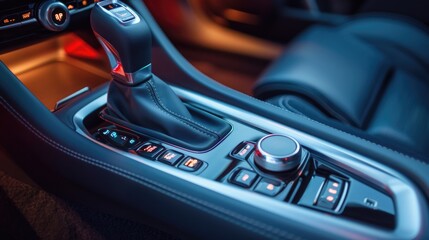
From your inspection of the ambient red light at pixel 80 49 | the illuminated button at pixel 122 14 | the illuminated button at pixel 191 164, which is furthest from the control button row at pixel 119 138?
the ambient red light at pixel 80 49

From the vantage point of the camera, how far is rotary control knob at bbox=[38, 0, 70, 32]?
34.9 inches

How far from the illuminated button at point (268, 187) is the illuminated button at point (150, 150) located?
0.19 m

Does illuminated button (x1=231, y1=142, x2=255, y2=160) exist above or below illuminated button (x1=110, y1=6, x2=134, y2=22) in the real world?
below

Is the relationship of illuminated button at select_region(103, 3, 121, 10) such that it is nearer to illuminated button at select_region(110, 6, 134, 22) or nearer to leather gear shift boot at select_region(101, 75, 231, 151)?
illuminated button at select_region(110, 6, 134, 22)

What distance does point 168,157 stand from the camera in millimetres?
837

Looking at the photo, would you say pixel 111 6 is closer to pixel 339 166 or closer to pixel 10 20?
pixel 10 20

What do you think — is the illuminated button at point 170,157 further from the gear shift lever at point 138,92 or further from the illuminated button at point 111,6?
the illuminated button at point 111,6

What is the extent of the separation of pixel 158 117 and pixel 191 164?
0.12 m

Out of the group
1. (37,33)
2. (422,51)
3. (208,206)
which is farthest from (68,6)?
(422,51)

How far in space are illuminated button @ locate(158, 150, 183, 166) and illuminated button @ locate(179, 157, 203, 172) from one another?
0.01 meters

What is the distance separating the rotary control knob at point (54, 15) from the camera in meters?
0.89

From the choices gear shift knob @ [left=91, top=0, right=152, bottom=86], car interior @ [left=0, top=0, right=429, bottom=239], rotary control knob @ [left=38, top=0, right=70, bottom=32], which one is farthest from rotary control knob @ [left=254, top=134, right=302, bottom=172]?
rotary control knob @ [left=38, top=0, right=70, bottom=32]

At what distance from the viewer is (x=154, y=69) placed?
3.75 feet

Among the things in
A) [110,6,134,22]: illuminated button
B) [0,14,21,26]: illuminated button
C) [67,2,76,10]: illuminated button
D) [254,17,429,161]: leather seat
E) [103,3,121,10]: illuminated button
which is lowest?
[254,17,429,161]: leather seat
